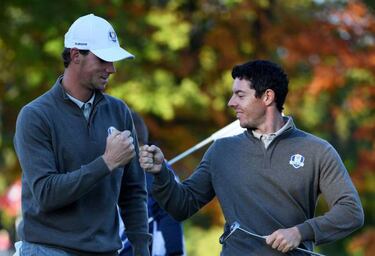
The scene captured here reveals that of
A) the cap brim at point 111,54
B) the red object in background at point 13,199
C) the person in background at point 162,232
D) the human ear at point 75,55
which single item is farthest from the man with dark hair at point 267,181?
the red object in background at point 13,199

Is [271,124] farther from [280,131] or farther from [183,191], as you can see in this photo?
[183,191]

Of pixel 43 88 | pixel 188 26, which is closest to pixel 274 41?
pixel 188 26

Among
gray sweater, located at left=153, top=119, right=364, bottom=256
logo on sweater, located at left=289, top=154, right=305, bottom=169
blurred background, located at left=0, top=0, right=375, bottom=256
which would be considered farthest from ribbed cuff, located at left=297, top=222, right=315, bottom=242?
blurred background, located at left=0, top=0, right=375, bottom=256

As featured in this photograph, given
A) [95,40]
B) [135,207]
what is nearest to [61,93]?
[95,40]

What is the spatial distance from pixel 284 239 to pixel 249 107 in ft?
2.69

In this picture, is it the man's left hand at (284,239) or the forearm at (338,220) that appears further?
the forearm at (338,220)

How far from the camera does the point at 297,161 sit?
596 centimetres

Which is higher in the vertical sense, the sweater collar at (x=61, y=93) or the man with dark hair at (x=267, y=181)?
the sweater collar at (x=61, y=93)

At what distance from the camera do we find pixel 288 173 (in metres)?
5.95

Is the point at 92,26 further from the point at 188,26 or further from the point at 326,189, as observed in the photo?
the point at 188,26

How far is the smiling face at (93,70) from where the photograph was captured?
5.92 metres

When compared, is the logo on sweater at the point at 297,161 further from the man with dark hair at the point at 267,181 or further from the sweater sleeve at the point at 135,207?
the sweater sleeve at the point at 135,207

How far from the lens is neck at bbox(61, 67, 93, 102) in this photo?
5.96m

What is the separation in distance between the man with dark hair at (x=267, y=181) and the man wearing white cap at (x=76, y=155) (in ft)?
0.94
